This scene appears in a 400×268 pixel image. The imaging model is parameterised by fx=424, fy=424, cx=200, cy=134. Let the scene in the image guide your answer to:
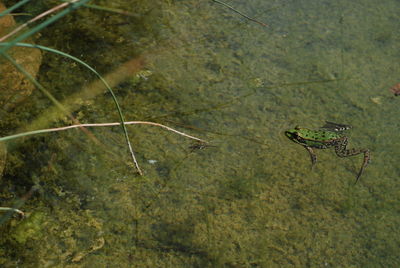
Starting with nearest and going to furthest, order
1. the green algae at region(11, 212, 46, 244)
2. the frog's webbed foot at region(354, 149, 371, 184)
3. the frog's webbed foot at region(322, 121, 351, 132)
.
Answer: the green algae at region(11, 212, 46, 244), the frog's webbed foot at region(354, 149, 371, 184), the frog's webbed foot at region(322, 121, 351, 132)

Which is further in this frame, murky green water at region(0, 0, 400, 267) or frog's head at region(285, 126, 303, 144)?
frog's head at region(285, 126, 303, 144)

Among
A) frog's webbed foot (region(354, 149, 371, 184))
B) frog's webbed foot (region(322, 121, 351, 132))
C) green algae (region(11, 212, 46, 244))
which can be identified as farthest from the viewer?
frog's webbed foot (region(322, 121, 351, 132))

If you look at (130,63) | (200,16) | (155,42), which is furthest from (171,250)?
(200,16)

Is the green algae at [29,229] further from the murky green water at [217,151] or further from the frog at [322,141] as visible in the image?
the frog at [322,141]

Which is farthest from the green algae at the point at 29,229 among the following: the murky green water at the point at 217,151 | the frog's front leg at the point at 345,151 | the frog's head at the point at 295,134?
the frog's front leg at the point at 345,151

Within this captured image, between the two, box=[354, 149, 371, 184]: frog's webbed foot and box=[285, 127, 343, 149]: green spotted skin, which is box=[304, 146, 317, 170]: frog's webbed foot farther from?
box=[354, 149, 371, 184]: frog's webbed foot

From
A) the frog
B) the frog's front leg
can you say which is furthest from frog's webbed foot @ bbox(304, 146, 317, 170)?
the frog's front leg

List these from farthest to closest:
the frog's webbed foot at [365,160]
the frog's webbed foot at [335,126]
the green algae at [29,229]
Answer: the frog's webbed foot at [335,126], the frog's webbed foot at [365,160], the green algae at [29,229]
